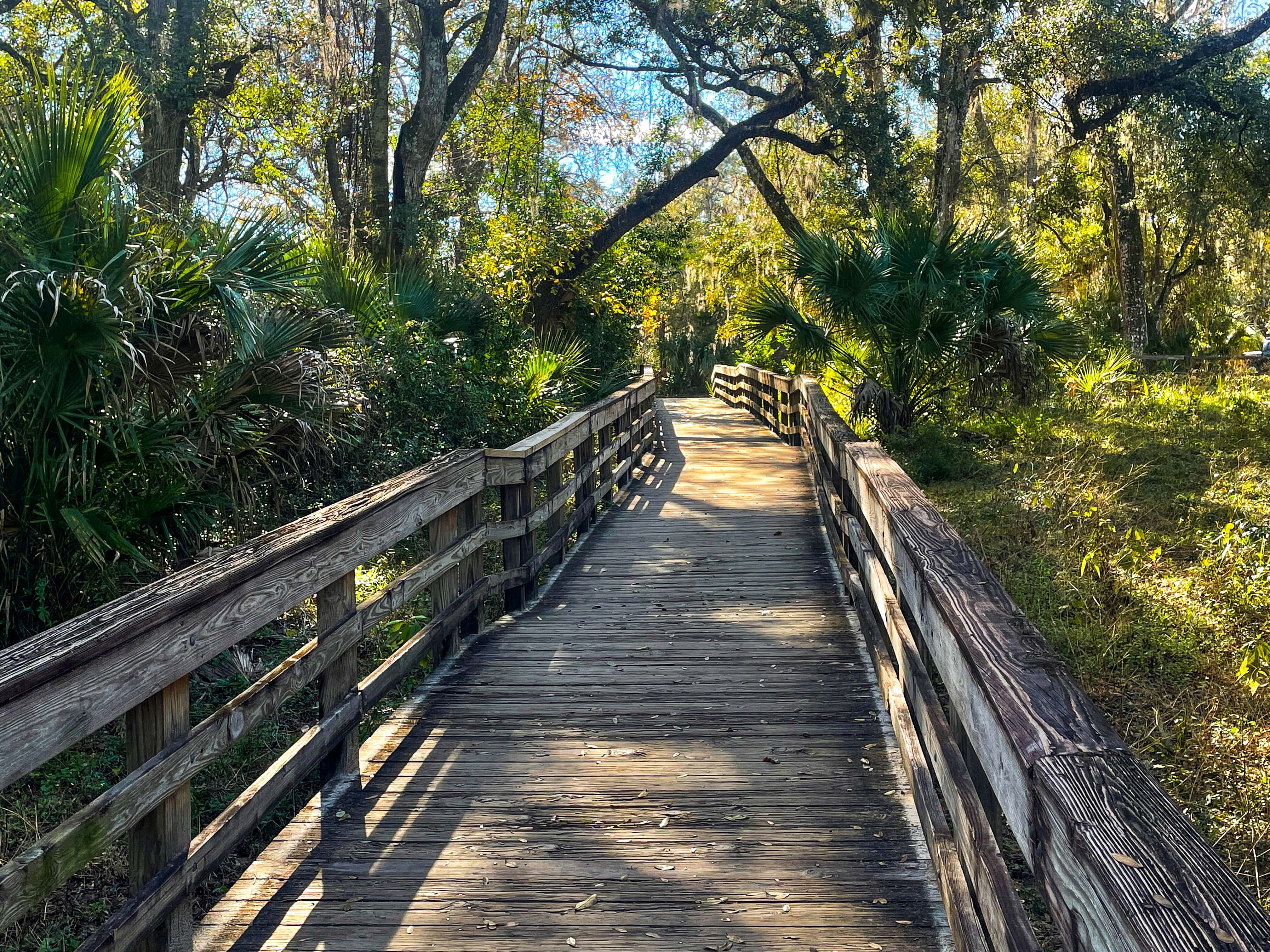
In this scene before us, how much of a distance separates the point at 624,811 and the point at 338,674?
1.14 metres

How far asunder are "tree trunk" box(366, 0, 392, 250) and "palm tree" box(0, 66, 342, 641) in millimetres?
8982

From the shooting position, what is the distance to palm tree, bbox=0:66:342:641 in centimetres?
467

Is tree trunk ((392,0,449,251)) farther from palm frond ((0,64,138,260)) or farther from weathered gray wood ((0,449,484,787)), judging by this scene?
weathered gray wood ((0,449,484,787))

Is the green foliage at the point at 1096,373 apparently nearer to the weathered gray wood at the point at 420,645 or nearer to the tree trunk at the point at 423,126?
the tree trunk at the point at 423,126

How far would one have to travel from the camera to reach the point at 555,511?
23.5 feet

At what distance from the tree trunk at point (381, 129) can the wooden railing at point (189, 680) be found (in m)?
10.4

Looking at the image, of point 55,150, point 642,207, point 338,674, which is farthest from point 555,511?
point 642,207

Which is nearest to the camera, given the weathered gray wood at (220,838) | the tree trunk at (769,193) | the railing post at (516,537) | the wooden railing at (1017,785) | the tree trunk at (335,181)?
the wooden railing at (1017,785)

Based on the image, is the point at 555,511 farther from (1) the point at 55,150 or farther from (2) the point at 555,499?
(1) the point at 55,150

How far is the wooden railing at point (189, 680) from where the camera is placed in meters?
2.18

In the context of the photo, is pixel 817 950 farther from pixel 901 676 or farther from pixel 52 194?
pixel 52 194

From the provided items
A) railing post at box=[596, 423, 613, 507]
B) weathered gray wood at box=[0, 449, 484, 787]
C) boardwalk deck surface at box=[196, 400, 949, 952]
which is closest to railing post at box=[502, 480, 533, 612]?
boardwalk deck surface at box=[196, 400, 949, 952]

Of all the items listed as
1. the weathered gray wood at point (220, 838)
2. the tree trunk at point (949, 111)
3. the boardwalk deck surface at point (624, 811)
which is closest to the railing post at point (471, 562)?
the boardwalk deck surface at point (624, 811)

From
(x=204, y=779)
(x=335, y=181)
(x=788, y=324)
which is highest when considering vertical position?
(x=335, y=181)
